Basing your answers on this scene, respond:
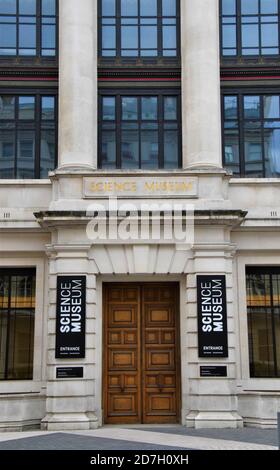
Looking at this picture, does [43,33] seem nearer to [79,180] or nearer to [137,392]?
[79,180]

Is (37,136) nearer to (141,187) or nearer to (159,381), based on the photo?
(141,187)

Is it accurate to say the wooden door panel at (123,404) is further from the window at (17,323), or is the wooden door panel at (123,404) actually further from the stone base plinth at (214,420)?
the window at (17,323)

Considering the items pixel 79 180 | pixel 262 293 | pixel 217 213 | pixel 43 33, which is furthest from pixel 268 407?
pixel 43 33

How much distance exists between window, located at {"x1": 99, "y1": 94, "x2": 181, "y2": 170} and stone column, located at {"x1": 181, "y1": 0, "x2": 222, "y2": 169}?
62 centimetres

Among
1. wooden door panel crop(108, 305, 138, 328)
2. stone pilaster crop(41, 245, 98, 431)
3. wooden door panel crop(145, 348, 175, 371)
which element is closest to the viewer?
stone pilaster crop(41, 245, 98, 431)

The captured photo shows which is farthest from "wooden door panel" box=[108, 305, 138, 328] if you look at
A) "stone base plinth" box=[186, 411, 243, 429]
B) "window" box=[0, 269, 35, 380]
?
"stone base plinth" box=[186, 411, 243, 429]

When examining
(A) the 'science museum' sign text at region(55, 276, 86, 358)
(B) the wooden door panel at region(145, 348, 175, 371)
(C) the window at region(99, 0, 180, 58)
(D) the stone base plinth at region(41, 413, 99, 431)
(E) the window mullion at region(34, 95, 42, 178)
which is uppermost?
(C) the window at region(99, 0, 180, 58)

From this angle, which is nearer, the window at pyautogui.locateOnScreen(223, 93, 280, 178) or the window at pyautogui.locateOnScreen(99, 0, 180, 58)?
the window at pyautogui.locateOnScreen(223, 93, 280, 178)

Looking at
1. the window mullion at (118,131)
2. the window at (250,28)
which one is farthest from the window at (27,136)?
the window at (250,28)

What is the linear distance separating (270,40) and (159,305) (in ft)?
28.1

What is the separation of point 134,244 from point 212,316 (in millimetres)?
2830

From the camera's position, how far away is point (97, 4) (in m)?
21.6

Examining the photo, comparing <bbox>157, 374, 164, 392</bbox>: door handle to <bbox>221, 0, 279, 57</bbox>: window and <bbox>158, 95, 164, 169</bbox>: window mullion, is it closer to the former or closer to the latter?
<bbox>158, 95, 164, 169</bbox>: window mullion

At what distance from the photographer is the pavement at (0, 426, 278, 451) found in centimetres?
1502
